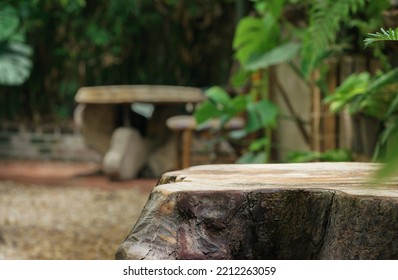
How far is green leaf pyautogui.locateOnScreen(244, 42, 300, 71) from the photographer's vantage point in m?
2.86

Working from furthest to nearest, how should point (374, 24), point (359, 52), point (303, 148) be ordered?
point (303, 148), point (359, 52), point (374, 24)

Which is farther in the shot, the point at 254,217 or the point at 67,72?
the point at 67,72

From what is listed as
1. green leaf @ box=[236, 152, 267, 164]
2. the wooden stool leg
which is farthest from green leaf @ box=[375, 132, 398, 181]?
the wooden stool leg

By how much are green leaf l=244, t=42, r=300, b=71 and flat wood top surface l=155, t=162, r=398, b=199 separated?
61.5 inches

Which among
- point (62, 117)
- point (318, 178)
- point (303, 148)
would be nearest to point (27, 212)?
point (303, 148)

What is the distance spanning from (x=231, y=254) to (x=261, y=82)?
9.29ft

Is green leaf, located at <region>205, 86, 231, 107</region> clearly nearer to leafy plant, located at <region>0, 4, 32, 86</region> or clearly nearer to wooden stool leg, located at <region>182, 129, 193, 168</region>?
wooden stool leg, located at <region>182, 129, 193, 168</region>

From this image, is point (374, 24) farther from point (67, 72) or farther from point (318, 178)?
point (67, 72)

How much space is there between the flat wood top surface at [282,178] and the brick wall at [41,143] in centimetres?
442

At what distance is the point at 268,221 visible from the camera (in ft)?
3.45

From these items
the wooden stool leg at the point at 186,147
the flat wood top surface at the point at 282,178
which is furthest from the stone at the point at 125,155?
the flat wood top surface at the point at 282,178

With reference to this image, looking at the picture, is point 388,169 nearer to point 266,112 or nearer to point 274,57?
point 274,57

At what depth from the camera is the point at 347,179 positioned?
3.73 ft

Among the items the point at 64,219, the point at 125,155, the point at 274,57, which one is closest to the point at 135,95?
the point at 125,155
